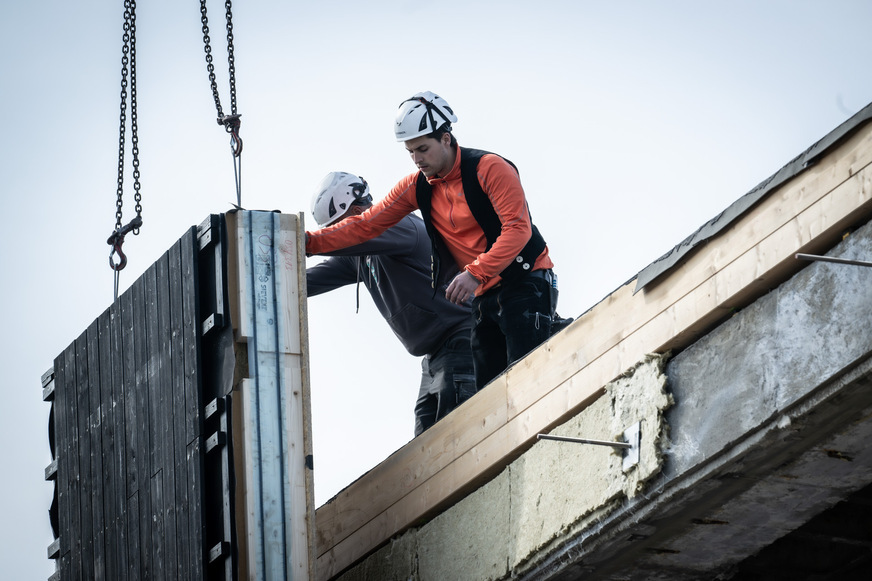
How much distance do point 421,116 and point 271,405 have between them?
1782mm

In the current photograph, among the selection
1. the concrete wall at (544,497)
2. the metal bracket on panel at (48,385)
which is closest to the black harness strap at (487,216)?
the concrete wall at (544,497)

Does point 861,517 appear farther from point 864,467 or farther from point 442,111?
point 442,111

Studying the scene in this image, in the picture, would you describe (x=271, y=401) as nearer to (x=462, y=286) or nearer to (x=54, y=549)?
(x=462, y=286)

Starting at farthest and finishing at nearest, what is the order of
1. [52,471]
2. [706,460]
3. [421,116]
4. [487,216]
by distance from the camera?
1. [52,471]
2. [421,116]
3. [487,216]
4. [706,460]

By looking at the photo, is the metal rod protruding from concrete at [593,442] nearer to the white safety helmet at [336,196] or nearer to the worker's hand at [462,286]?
the worker's hand at [462,286]

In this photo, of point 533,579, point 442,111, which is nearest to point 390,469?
point 533,579

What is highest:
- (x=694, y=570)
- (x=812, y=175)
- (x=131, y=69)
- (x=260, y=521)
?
(x=131, y=69)

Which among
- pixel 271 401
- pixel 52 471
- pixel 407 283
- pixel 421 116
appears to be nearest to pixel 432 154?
pixel 421 116

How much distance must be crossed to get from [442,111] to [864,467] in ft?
10.3

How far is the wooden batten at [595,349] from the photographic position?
16.6 ft

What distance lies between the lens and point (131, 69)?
9281 millimetres

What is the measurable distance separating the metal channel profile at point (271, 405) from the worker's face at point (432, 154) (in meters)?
0.81

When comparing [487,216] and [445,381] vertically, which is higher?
[487,216]

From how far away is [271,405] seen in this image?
7145 millimetres
